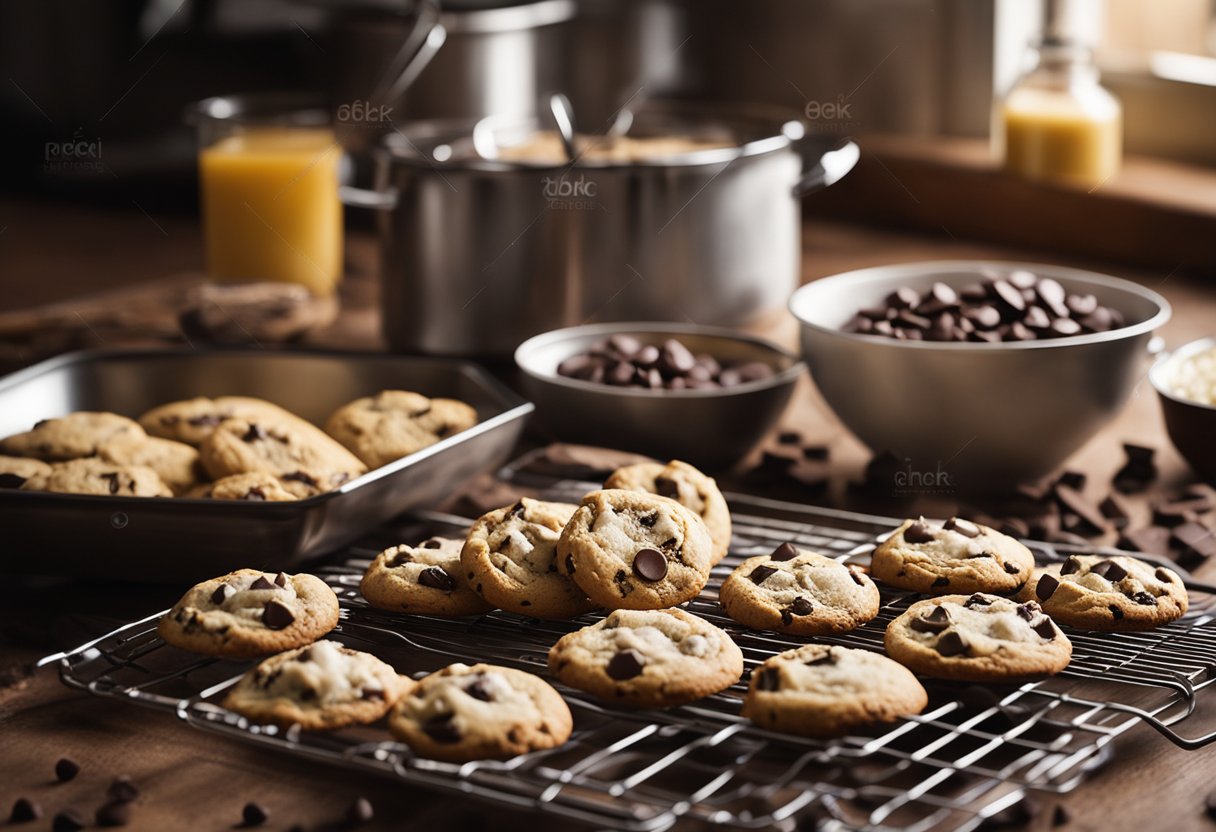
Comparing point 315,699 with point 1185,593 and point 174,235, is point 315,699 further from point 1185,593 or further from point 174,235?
point 174,235

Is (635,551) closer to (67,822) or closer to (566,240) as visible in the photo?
(67,822)

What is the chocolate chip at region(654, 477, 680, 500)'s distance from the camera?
1.42 m

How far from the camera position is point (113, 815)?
39.3 inches

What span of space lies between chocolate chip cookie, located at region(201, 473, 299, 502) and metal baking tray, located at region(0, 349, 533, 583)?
0.08 meters

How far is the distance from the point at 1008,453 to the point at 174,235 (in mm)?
1942

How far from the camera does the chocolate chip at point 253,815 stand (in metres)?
0.99

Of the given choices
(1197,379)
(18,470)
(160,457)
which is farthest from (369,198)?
(1197,379)

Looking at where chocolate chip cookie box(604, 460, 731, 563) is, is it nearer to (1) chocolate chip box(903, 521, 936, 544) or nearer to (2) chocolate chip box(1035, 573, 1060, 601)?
(1) chocolate chip box(903, 521, 936, 544)

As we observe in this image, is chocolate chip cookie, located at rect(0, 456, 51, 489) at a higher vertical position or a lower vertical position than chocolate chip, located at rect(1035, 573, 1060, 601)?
higher

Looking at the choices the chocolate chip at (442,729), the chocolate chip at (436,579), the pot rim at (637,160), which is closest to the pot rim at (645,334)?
the pot rim at (637,160)

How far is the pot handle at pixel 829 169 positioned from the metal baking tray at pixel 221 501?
0.64 m

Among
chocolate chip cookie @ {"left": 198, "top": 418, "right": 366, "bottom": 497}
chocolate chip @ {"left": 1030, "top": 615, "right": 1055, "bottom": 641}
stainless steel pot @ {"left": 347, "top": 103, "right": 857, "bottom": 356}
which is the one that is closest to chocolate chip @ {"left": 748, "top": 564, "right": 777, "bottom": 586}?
chocolate chip @ {"left": 1030, "top": 615, "right": 1055, "bottom": 641}

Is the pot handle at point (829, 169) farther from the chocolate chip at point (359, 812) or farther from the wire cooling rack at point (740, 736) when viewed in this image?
the chocolate chip at point (359, 812)

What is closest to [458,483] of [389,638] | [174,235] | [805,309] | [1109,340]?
[389,638]
